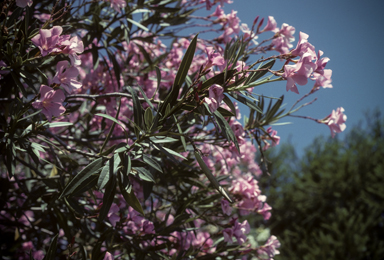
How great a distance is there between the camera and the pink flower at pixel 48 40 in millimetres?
878

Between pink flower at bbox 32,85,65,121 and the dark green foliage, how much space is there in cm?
908

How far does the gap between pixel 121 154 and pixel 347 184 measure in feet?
39.1

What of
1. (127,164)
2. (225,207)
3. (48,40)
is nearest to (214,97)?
(127,164)

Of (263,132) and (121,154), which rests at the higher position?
(263,132)

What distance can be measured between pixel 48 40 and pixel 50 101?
0.65 ft

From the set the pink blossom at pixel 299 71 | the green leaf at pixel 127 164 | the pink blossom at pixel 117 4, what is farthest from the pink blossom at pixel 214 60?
the pink blossom at pixel 117 4

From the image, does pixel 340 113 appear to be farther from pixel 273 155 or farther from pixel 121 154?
pixel 273 155

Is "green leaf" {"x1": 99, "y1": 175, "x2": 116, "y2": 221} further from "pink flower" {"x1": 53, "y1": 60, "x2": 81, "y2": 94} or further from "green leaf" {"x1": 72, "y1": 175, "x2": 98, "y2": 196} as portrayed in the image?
"pink flower" {"x1": 53, "y1": 60, "x2": 81, "y2": 94}

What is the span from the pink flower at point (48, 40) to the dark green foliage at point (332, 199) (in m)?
9.15

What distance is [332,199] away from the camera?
37.3 ft

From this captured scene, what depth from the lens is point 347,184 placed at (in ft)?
35.5

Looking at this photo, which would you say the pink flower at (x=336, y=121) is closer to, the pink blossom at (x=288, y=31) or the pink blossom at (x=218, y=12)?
the pink blossom at (x=288, y=31)

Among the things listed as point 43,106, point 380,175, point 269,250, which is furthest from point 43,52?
point 380,175

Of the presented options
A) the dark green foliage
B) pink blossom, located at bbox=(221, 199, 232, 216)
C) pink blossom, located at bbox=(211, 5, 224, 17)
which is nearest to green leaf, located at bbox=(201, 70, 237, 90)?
pink blossom, located at bbox=(221, 199, 232, 216)
